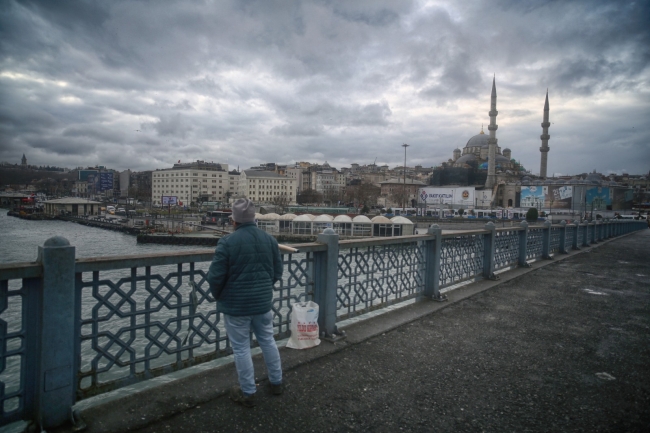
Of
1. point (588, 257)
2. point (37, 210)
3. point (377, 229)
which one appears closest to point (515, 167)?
point (377, 229)

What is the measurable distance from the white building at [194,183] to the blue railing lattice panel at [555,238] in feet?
348

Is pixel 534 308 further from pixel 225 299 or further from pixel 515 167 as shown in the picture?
pixel 515 167

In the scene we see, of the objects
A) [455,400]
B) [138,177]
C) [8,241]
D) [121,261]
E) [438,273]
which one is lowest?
[8,241]

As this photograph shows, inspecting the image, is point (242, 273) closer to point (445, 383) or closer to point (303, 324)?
point (303, 324)

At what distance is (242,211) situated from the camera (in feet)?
9.42

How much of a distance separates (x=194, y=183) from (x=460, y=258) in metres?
117

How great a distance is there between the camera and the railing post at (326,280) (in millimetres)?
4156

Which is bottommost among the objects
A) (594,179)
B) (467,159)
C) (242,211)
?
(242,211)

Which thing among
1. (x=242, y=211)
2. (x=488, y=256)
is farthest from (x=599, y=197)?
(x=242, y=211)

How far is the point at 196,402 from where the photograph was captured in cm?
283

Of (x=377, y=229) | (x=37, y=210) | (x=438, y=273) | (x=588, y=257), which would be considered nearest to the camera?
(x=438, y=273)

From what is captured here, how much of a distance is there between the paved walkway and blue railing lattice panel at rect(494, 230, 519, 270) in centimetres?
268

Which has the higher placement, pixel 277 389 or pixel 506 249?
pixel 506 249

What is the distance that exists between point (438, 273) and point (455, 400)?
3.11 metres
